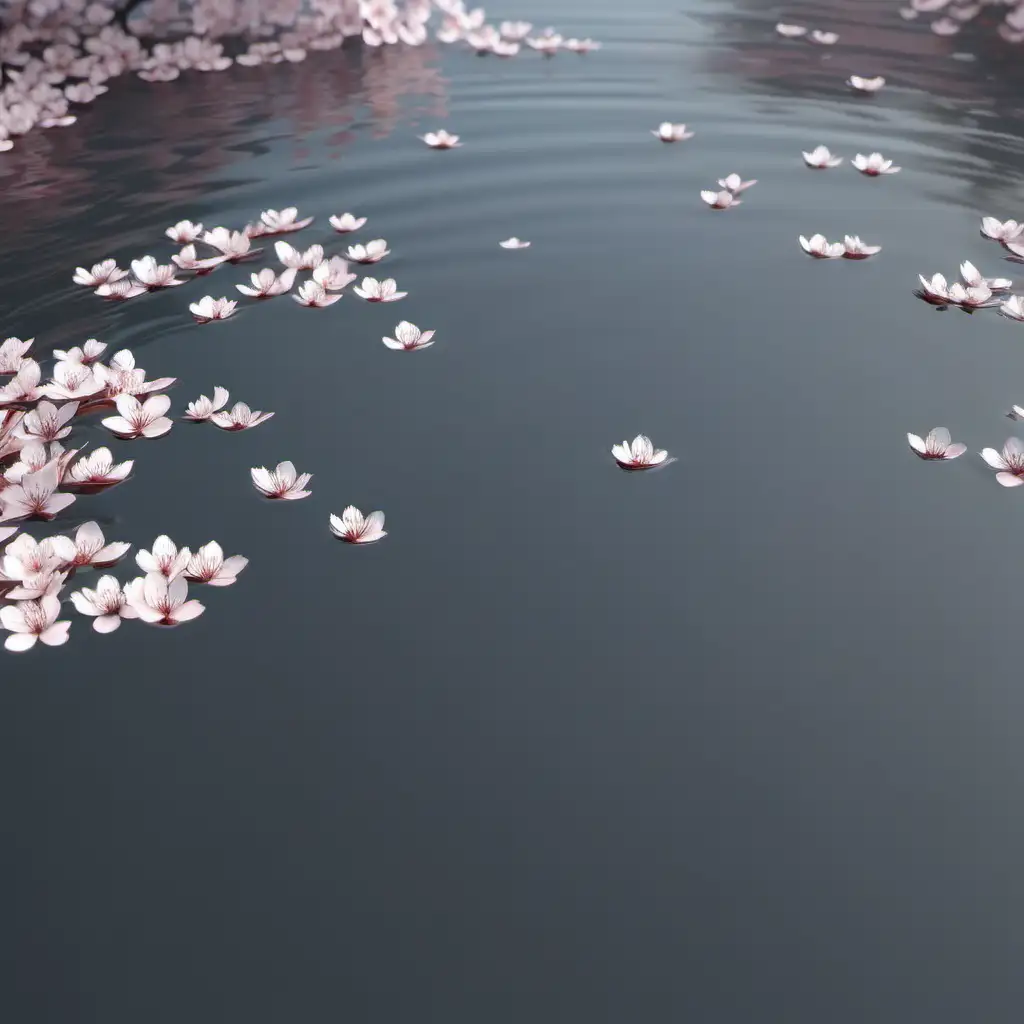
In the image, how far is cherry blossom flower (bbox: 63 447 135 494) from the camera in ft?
7.80

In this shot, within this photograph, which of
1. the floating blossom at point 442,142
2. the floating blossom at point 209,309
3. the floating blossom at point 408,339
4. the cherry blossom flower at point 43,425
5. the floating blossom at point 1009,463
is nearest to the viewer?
the floating blossom at point 1009,463

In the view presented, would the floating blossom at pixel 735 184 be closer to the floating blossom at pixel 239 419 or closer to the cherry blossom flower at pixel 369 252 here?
the cherry blossom flower at pixel 369 252

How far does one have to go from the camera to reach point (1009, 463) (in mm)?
2363

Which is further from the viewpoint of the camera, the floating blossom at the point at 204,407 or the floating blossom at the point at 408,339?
the floating blossom at the point at 408,339

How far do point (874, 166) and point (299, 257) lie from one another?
2191 millimetres

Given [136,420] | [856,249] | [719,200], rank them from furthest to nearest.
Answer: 1. [719,200]
2. [856,249]
3. [136,420]

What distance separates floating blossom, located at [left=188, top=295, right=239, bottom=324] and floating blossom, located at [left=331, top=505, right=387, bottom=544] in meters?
1.12

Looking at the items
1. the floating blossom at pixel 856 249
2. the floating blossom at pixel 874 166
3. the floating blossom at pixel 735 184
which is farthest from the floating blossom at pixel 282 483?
the floating blossom at pixel 874 166

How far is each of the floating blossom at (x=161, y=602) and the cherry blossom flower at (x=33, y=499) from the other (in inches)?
14.6

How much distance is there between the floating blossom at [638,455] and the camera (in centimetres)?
241

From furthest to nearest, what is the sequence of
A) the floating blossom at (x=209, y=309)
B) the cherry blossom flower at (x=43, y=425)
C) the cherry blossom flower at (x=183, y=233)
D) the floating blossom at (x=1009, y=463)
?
the cherry blossom flower at (x=183, y=233) < the floating blossom at (x=209, y=309) < the cherry blossom flower at (x=43, y=425) < the floating blossom at (x=1009, y=463)

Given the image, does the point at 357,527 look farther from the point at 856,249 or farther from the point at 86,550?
the point at 856,249

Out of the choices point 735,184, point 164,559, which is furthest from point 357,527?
point 735,184

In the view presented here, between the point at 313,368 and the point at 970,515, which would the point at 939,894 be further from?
the point at 313,368
